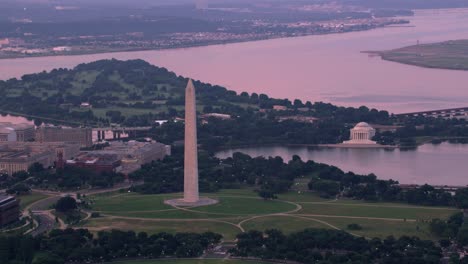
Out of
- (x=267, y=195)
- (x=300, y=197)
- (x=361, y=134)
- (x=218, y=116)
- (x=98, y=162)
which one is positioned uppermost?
(x=218, y=116)

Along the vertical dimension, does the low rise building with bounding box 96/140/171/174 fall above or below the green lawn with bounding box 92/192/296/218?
above

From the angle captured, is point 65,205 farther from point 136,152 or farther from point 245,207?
point 136,152

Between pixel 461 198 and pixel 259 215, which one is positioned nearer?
pixel 259 215

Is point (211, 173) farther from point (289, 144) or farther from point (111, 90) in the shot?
point (111, 90)

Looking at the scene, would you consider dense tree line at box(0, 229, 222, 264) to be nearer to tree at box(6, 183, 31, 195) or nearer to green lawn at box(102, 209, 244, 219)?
green lawn at box(102, 209, 244, 219)

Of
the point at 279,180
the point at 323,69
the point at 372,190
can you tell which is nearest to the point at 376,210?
the point at 372,190

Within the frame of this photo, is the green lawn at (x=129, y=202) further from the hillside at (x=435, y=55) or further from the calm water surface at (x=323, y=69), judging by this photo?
the hillside at (x=435, y=55)

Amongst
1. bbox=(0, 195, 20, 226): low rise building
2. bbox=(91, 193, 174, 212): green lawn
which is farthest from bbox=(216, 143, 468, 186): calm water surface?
bbox=(0, 195, 20, 226): low rise building
